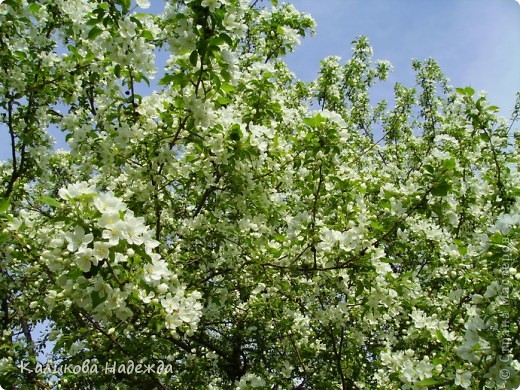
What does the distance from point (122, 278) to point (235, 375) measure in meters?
3.58

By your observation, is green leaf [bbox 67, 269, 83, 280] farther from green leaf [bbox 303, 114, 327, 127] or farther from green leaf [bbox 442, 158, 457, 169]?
green leaf [bbox 442, 158, 457, 169]

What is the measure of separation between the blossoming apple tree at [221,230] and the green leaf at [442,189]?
0.03ft

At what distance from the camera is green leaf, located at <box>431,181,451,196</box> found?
3.21m

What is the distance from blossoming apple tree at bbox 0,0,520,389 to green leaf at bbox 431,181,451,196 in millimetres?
10

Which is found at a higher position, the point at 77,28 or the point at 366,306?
the point at 77,28

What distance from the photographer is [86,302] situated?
2535 mm

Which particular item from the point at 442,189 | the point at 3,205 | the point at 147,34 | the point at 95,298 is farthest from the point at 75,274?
the point at 442,189

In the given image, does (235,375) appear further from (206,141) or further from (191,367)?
(206,141)

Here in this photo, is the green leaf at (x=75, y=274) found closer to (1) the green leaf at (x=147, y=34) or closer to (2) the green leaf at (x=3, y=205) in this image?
(2) the green leaf at (x=3, y=205)

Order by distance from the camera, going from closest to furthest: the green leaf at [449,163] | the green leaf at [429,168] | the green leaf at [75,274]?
the green leaf at [75,274] → the green leaf at [449,163] → the green leaf at [429,168]

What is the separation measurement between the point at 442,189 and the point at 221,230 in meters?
2.01

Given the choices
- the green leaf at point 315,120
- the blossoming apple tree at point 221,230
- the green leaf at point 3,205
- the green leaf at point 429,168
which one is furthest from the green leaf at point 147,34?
the green leaf at point 429,168

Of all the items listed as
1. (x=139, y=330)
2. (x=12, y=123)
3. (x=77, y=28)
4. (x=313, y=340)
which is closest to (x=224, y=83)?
(x=139, y=330)

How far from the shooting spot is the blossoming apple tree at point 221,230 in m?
2.55
